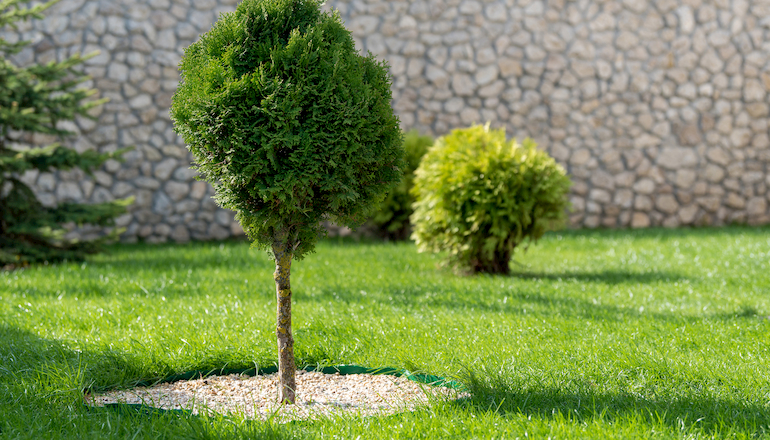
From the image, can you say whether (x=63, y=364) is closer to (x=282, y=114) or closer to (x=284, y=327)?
(x=284, y=327)

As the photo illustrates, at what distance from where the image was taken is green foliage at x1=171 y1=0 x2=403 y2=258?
283 cm

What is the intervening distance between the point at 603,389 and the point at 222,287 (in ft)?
10.9

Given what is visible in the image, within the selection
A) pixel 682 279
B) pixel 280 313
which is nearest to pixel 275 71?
pixel 280 313

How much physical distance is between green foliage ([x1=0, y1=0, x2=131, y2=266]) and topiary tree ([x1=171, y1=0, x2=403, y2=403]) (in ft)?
14.3

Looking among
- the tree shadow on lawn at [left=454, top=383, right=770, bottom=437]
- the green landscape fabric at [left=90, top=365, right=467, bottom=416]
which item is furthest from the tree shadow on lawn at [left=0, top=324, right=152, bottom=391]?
the tree shadow on lawn at [left=454, top=383, right=770, bottom=437]

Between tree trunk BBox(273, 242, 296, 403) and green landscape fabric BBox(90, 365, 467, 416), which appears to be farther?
green landscape fabric BBox(90, 365, 467, 416)

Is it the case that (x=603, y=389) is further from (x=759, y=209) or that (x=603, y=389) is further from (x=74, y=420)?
(x=759, y=209)

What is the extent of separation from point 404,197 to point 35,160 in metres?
4.08

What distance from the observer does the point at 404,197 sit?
27.9 feet

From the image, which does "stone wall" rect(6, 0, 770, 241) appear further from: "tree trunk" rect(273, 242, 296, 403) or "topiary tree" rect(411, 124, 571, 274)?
"tree trunk" rect(273, 242, 296, 403)

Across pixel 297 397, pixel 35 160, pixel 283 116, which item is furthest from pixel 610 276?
pixel 35 160

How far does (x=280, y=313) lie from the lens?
316 centimetres

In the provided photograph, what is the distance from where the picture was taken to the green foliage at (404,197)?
8.41 meters

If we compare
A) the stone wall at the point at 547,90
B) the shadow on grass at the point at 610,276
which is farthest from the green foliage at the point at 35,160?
→ the shadow on grass at the point at 610,276
